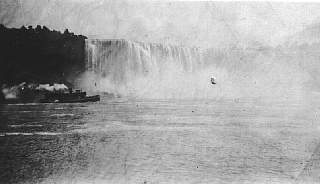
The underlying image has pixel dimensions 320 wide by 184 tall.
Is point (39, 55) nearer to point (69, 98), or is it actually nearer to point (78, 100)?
point (69, 98)

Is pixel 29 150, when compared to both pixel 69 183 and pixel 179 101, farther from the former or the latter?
pixel 179 101

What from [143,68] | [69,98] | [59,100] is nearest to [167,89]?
[143,68]

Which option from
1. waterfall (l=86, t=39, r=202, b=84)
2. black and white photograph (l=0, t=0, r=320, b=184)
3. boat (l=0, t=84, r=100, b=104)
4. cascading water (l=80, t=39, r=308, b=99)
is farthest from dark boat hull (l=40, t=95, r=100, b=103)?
waterfall (l=86, t=39, r=202, b=84)

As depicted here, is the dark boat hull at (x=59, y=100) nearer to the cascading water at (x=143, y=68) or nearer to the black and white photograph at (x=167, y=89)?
the black and white photograph at (x=167, y=89)

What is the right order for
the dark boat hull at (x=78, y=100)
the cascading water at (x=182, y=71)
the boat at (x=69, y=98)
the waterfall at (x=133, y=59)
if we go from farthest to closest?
1. the boat at (x=69, y=98)
2. the dark boat hull at (x=78, y=100)
3. the waterfall at (x=133, y=59)
4. the cascading water at (x=182, y=71)

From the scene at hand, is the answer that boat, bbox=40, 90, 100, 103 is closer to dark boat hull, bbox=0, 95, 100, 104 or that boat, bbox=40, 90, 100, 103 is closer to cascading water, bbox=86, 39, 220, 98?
dark boat hull, bbox=0, 95, 100, 104

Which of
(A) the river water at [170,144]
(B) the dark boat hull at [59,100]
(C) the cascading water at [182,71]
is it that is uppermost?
(C) the cascading water at [182,71]

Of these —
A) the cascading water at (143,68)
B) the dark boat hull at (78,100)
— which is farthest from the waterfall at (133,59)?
the dark boat hull at (78,100)
